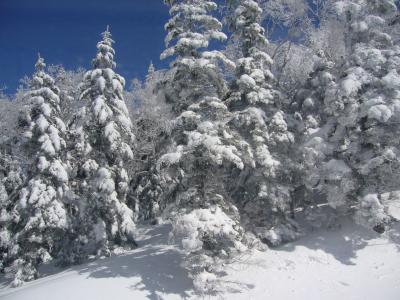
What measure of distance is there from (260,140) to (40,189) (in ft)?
42.0

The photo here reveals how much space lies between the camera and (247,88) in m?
18.8

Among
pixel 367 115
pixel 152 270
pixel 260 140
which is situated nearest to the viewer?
pixel 152 270

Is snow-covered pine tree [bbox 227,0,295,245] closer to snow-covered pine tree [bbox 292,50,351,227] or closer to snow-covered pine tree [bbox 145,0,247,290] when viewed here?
snow-covered pine tree [bbox 292,50,351,227]

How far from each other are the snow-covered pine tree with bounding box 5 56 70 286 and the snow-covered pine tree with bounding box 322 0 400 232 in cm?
1497

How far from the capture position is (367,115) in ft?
56.3

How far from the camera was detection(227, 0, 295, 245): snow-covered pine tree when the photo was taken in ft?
59.0

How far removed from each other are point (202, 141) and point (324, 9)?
17.0 m

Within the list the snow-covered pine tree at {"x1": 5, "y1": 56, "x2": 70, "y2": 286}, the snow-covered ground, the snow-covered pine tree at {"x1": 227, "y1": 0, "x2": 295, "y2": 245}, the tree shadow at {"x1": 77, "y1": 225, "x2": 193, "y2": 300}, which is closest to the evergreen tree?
the snow-covered ground

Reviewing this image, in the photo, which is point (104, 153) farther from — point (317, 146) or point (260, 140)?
A: point (317, 146)

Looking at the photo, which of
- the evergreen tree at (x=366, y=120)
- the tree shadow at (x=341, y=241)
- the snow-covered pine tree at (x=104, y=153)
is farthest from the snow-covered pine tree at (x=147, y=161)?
the evergreen tree at (x=366, y=120)

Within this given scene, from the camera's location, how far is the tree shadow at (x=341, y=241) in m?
16.7

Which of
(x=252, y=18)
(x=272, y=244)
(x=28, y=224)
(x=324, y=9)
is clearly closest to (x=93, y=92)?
(x=28, y=224)

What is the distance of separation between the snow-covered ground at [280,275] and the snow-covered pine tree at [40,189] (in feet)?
14.9

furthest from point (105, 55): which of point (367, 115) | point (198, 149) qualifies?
point (367, 115)
